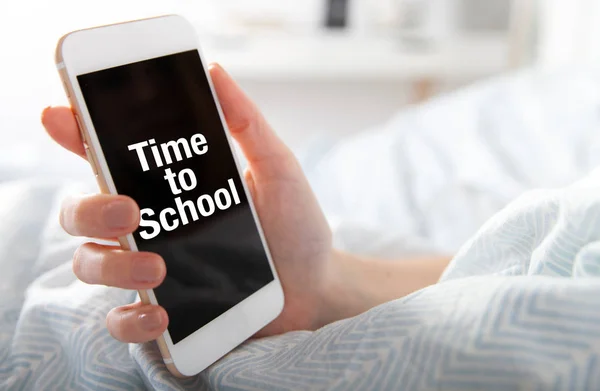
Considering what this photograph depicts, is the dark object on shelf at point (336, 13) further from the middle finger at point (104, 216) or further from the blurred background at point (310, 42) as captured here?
the middle finger at point (104, 216)

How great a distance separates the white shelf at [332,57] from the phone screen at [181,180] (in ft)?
5.17

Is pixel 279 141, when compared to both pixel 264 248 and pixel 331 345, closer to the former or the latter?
pixel 264 248

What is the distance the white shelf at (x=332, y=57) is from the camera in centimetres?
203

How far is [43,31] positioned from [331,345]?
1988mm

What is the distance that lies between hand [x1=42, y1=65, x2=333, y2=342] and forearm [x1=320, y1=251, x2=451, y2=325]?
0.01 m

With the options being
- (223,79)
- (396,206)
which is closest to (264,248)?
(223,79)

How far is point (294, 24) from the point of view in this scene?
7.33ft

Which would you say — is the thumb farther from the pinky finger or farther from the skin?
the pinky finger

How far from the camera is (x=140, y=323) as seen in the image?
0.40 m

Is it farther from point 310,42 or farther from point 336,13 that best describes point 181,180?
point 336,13

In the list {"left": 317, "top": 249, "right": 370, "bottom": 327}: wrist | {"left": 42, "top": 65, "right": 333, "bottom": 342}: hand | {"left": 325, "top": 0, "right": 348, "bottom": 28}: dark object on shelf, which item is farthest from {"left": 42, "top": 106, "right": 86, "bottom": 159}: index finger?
{"left": 325, "top": 0, "right": 348, "bottom": 28}: dark object on shelf

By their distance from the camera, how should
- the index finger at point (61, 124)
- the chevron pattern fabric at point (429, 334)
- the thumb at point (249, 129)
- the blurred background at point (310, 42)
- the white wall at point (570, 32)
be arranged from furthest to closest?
1. the blurred background at point (310, 42)
2. the white wall at point (570, 32)
3. the thumb at point (249, 129)
4. the index finger at point (61, 124)
5. the chevron pattern fabric at point (429, 334)

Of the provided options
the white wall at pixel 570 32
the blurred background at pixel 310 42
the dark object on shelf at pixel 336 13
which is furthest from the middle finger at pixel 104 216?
the dark object on shelf at pixel 336 13

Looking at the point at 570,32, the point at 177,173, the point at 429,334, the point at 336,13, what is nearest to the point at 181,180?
the point at 177,173
